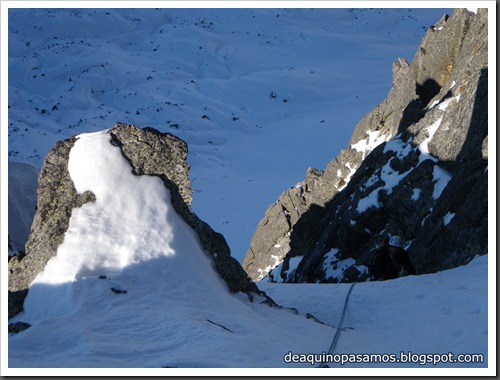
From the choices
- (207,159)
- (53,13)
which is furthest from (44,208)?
(53,13)

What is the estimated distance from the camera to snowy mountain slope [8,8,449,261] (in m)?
34.3

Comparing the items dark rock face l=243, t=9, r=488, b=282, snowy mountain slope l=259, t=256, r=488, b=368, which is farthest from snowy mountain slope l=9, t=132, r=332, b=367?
dark rock face l=243, t=9, r=488, b=282

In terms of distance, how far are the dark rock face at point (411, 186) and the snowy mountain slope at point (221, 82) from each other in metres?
5.07

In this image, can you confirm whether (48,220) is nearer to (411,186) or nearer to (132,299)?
(132,299)

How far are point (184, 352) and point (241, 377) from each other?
3.41ft

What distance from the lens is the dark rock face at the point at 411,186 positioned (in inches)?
493

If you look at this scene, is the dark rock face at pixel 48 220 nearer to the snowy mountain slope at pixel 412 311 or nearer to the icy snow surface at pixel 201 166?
the icy snow surface at pixel 201 166

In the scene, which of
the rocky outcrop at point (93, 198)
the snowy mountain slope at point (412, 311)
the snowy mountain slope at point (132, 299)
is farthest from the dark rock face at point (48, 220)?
the snowy mountain slope at point (412, 311)

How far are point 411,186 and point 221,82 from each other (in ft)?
119

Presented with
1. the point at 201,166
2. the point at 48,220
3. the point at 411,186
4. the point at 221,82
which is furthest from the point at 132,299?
the point at 221,82

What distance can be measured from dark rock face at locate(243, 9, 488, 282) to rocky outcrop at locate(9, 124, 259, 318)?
437 centimetres

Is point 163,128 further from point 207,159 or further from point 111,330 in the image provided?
point 111,330

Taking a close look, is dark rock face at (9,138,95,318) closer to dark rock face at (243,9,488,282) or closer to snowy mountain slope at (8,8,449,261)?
dark rock face at (243,9,488,282)

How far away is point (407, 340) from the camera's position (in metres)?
8.16
